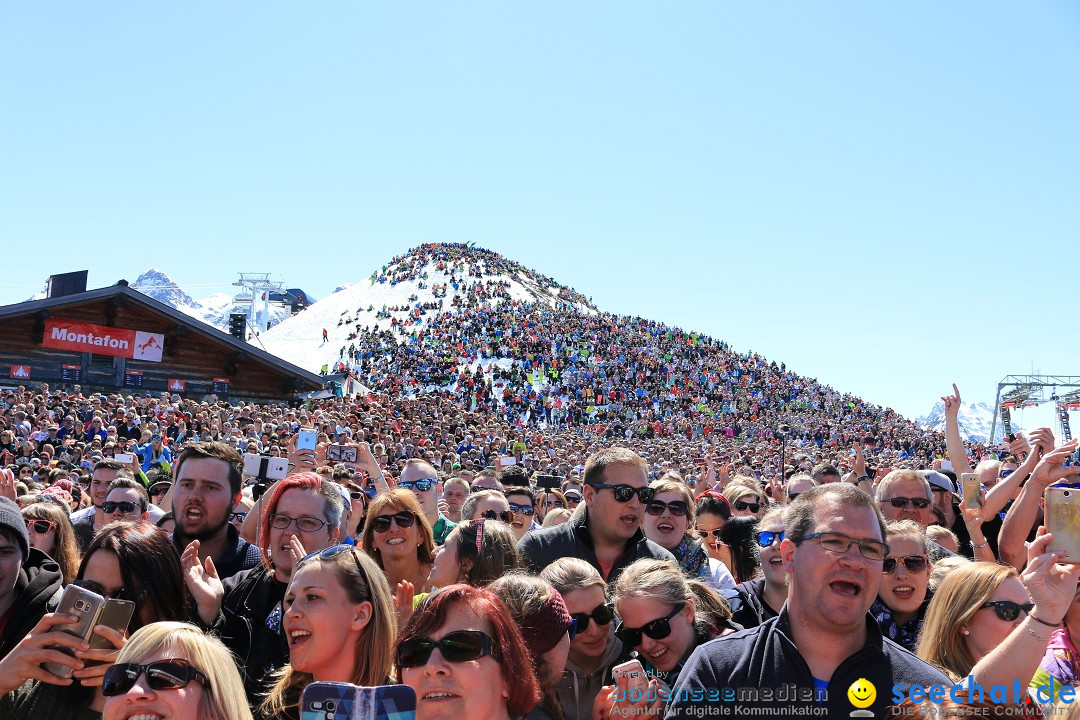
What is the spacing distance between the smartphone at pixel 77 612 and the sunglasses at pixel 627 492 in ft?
9.31

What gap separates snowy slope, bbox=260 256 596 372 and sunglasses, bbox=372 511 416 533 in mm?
51596

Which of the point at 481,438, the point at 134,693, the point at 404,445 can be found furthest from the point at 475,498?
the point at 481,438

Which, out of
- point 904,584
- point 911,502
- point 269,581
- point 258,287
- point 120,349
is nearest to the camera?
point 269,581

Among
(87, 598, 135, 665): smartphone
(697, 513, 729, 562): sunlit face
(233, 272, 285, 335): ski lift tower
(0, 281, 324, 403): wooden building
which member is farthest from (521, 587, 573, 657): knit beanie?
(233, 272, 285, 335): ski lift tower

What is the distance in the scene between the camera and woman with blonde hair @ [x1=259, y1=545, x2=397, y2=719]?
3.09 meters

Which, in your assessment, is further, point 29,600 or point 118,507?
point 118,507

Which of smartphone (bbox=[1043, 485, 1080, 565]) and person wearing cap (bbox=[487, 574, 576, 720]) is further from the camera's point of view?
person wearing cap (bbox=[487, 574, 576, 720])

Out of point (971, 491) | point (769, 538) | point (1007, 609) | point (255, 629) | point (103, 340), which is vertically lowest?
point (255, 629)

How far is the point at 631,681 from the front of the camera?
2.98 m

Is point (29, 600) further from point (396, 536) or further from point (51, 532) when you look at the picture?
point (396, 536)

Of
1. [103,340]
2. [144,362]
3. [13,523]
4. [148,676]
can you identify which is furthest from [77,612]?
[144,362]

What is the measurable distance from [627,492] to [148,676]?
2.96m

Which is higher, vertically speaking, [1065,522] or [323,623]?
[1065,522]

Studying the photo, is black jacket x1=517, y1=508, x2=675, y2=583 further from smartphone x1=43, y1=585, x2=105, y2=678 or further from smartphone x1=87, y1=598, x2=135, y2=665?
smartphone x1=43, y1=585, x2=105, y2=678
